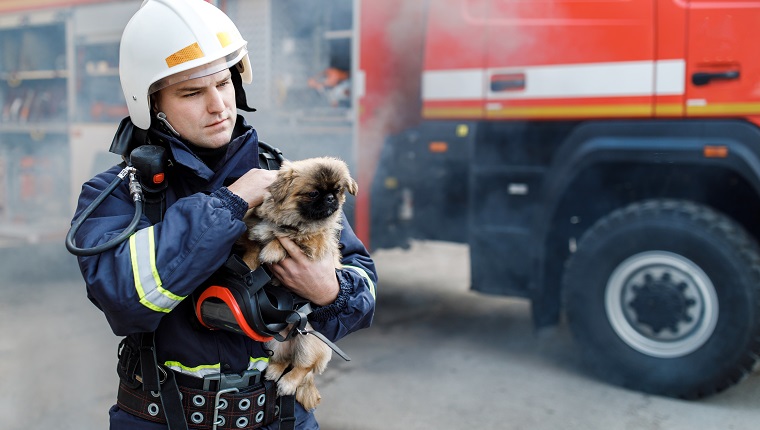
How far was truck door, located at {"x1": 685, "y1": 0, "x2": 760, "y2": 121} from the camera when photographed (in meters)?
3.45

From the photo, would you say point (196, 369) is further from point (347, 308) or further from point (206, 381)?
point (347, 308)

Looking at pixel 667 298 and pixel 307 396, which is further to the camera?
pixel 667 298

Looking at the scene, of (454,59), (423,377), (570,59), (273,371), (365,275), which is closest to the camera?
(273,371)

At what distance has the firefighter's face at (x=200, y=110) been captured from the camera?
5.06 feet

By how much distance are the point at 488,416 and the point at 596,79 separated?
6.24 ft

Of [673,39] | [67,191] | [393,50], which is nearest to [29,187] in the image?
[67,191]

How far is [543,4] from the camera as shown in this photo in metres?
3.95

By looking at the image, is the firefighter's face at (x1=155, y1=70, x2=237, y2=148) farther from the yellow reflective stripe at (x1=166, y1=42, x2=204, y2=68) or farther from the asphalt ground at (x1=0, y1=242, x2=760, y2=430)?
the asphalt ground at (x1=0, y1=242, x2=760, y2=430)

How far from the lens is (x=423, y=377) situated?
4.15 metres

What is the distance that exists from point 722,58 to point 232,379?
3.05 metres

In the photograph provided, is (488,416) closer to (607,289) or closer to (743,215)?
(607,289)

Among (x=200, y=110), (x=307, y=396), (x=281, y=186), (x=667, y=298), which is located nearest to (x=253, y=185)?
(x=281, y=186)

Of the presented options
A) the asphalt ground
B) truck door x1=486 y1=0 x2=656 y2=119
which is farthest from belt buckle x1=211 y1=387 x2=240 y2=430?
truck door x1=486 y1=0 x2=656 y2=119

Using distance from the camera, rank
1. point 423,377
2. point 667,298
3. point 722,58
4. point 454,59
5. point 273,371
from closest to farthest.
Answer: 1. point 273,371
2. point 722,58
3. point 667,298
4. point 423,377
5. point 454,59
